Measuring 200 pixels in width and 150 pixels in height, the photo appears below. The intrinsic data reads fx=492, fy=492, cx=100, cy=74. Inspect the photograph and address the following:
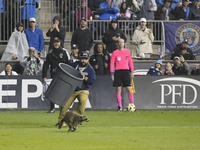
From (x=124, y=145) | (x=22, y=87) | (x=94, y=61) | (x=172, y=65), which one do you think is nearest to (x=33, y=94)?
(x=22, y=87)

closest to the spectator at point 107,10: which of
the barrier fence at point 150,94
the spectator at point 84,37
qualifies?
the spectator at point 84,37

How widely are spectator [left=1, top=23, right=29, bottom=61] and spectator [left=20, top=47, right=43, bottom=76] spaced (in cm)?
120

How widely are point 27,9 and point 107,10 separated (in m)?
3.30

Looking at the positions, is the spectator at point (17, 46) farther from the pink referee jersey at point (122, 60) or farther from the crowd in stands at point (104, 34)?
the pink referee jersey at point (122, 60)

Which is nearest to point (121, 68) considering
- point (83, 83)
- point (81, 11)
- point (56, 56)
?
point (56, 56)

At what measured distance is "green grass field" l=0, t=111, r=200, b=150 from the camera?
26.7 feet

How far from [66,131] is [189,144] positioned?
3030 millimetres

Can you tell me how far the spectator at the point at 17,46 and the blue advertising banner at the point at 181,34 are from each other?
602 centimetres

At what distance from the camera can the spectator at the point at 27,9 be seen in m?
20.0

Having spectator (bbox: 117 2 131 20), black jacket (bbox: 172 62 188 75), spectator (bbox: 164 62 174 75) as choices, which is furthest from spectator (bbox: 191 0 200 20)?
spectator (bbox: 164 62 174 75)

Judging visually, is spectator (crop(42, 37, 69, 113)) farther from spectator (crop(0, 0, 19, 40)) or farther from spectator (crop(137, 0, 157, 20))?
spectator (crop(137, 0, 157, 20))

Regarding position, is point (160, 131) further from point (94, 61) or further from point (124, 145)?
point (94, 61)

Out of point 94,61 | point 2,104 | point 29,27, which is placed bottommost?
point 2,104

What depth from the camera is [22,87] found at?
53.9 ft
